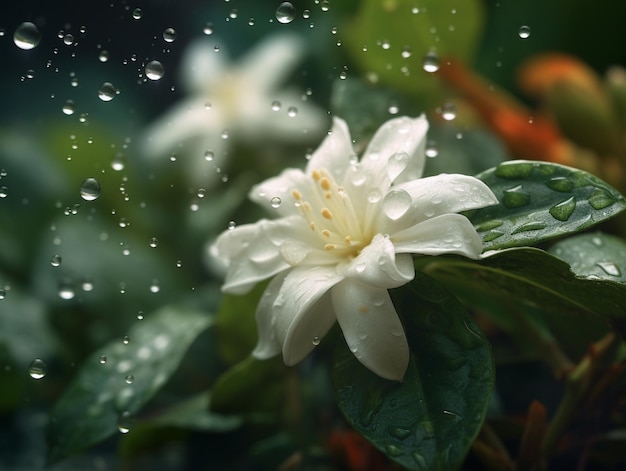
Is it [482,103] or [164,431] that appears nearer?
[164,431]

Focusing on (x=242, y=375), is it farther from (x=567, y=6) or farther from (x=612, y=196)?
(x=567, y=6)

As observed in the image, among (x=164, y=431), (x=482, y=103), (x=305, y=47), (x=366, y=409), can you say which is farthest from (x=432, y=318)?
(x=305, y=47)

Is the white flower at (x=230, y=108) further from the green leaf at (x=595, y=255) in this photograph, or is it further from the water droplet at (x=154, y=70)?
the green leaf at (x=595, y=255)

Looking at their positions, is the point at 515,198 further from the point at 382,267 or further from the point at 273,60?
the point at 273,60

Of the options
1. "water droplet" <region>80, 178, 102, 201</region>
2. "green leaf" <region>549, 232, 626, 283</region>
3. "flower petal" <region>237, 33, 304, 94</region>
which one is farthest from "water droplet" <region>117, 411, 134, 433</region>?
"flower petal" <region>237, 33, 304, 94</region>

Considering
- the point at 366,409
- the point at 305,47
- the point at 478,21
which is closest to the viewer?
the point at 366,409

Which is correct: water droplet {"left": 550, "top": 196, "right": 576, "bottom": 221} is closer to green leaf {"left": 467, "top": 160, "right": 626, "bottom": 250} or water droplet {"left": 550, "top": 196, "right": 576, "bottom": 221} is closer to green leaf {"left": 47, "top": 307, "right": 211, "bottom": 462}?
green leaf {"left": 467, "top": 160, "right": 626, "bottom": 250}

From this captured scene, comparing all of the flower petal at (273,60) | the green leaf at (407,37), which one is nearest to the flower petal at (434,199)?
the green leaf at (407,37)
